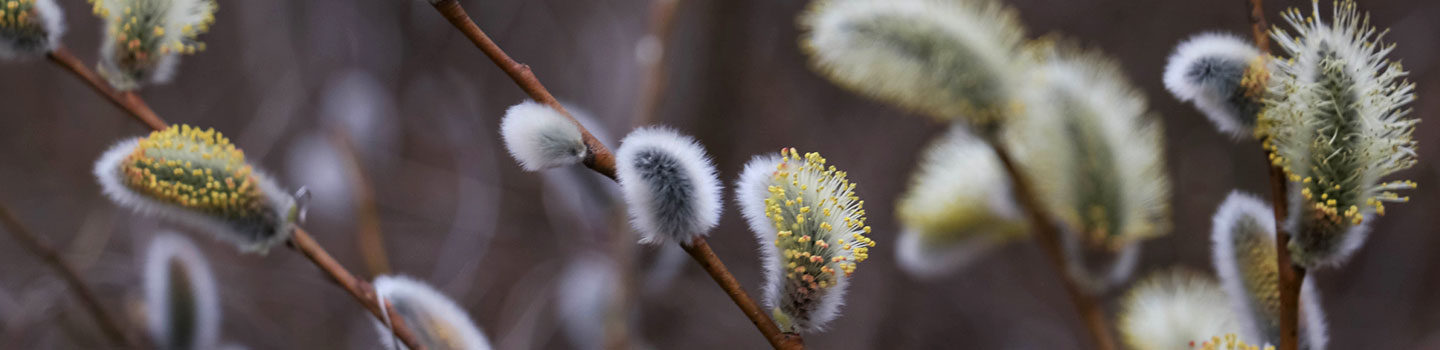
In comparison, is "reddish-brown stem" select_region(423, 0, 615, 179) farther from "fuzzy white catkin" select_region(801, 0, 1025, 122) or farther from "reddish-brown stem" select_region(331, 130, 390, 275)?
"reddish-brown stem" select_region(331, 130, 390, 275)

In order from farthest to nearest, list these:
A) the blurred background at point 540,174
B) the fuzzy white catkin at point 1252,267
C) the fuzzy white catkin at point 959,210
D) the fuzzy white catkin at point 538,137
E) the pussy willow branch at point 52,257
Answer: the blurred background at point 540,174 → the fuzzy white catkin at point 959,210 → the pussy willow branch at point 52,257 → the fuzzy white catkin at point 1252,267 → the fuzzy white catkin at point 538,137

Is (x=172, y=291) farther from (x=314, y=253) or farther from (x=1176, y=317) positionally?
(x=1176, y=317)

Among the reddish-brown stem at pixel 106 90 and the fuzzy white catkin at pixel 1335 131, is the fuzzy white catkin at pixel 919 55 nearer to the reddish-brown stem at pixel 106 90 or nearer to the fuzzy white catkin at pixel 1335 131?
the fuzzy white catkin at pixel 1335 131

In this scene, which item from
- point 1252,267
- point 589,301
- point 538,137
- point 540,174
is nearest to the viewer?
point 538,137

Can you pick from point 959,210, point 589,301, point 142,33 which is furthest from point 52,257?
point 959,210

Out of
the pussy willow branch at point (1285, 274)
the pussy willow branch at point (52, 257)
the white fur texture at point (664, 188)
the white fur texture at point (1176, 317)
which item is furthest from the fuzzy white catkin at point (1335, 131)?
the pussy willow branch at point (52, 257)

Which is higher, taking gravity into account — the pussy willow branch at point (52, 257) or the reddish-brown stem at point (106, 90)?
the reddish-brown stem at point (106, 90)

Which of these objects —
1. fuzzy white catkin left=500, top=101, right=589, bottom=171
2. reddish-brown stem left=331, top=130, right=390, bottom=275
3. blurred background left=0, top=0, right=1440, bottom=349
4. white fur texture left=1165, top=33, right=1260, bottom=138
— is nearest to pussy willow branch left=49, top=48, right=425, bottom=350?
fuzzy white catkin left=500, top=101, right=589, bottom=171
